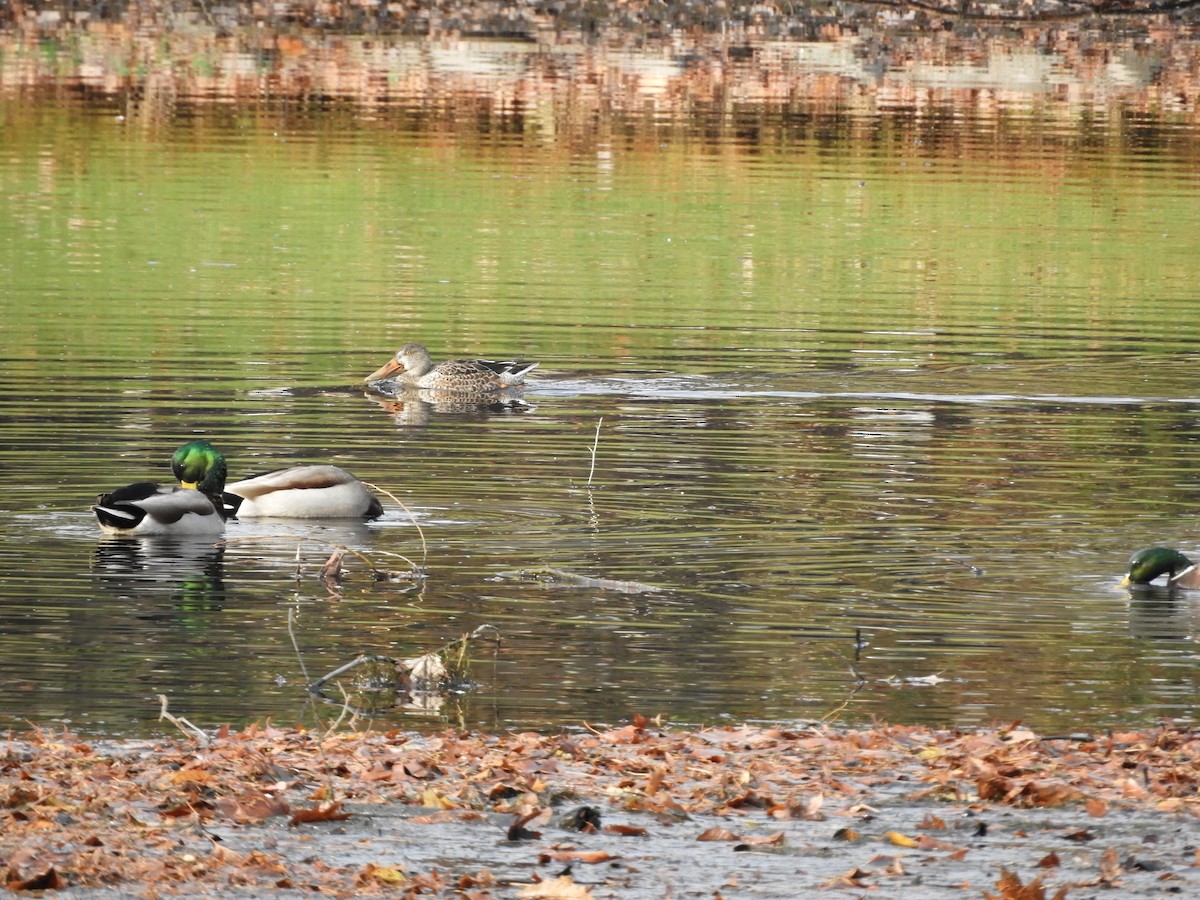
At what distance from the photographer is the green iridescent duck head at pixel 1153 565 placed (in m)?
13.4

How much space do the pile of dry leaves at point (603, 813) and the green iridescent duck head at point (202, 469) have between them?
6141mm

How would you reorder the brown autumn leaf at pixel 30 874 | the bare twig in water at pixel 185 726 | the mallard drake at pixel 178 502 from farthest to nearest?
the mallard drake at pixel 178 502, the bare twig in water at pixel 185 726, the brown autumn leaf at pixel 30 874

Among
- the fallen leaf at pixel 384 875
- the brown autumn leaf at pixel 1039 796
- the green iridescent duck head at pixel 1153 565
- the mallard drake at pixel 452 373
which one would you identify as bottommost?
the mallard drake at pixel 452 373

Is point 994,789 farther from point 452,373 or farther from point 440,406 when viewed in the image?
point 452,373

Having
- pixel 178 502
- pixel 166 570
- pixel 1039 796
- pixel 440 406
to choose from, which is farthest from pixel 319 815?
pixel 440 406

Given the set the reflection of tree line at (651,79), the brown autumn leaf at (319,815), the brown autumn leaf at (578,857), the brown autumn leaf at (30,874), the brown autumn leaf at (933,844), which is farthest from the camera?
the reflection of tree line at (651,79)

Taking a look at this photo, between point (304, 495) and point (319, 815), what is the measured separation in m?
7.37

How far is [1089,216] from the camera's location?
35375mm

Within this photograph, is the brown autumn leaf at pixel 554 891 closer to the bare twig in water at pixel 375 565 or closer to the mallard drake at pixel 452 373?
the bare twig in water at pixel 375 565

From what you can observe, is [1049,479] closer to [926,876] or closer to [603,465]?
[603,465]

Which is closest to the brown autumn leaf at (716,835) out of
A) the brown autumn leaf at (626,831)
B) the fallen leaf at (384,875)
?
the brown autumn leaf at (626,831)

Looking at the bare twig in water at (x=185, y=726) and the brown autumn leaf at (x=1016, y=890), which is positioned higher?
the brown autumn leaf at (x=1016, y=890)

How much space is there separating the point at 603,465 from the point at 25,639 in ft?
20.3

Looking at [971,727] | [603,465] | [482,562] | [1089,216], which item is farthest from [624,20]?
[971,727]
